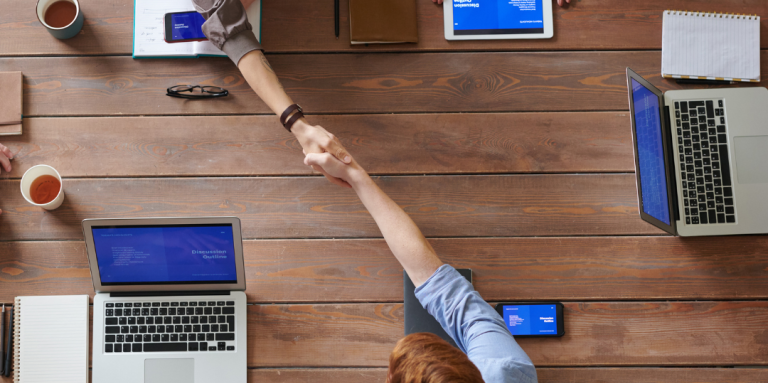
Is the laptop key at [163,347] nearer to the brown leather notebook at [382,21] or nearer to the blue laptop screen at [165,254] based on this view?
the blue laptop screen at [165,254]

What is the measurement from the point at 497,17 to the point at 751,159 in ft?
2.84

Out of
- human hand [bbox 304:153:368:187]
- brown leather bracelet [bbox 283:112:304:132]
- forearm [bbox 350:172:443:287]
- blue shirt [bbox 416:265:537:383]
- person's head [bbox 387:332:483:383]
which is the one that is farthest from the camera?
brown leather bracelet [bbox 283:112:304:132]

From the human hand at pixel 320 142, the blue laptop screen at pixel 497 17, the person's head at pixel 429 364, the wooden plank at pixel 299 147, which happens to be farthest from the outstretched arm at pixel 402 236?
the blue laptop screen at pixel 497 17

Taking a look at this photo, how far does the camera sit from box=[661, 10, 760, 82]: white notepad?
1.52 meters

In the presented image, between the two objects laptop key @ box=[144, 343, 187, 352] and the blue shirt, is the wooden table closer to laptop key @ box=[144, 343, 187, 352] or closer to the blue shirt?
laptop key @ box=[144, 343, 187, 352]

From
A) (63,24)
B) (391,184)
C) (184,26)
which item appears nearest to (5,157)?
(63,24)

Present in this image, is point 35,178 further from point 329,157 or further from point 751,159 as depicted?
point 751,159

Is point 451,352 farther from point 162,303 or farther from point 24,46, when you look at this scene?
point 24,46

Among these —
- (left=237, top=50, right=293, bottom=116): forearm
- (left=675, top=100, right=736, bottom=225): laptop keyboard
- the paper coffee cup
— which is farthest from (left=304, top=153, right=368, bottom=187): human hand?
(left=675, top=100, right=736, bottom=225): laptop keyboard

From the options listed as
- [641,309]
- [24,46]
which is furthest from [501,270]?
[24,46]

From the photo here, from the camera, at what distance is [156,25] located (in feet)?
4.91

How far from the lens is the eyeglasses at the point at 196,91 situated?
148 cm

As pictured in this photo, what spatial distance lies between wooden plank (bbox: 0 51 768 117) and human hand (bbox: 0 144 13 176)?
13cm

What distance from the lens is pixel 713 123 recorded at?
1473mm
